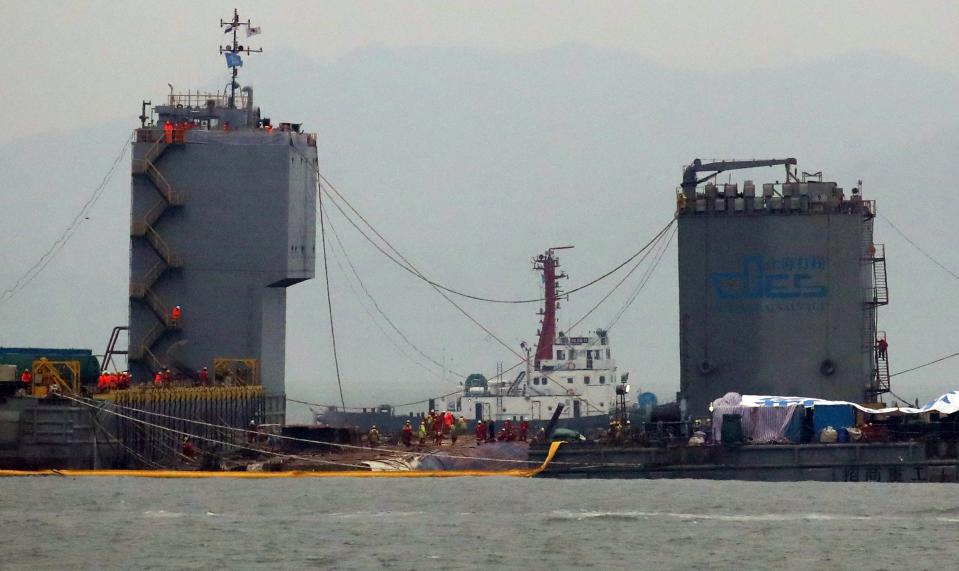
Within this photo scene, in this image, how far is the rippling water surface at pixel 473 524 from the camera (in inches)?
1865

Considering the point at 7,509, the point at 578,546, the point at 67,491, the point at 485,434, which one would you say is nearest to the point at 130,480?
the point at 67,491

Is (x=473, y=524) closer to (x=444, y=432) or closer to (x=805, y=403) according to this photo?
(x=805, y=403)

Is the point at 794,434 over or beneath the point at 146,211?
beneath

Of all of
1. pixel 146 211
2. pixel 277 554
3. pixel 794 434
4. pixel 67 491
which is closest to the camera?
pixel 277 554

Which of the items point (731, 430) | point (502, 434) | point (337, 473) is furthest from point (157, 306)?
point (731, 430)

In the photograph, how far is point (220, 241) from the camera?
7388 cm

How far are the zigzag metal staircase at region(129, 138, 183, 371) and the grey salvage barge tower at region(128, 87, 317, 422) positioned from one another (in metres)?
0.04

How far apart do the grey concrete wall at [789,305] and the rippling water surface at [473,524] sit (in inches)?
250

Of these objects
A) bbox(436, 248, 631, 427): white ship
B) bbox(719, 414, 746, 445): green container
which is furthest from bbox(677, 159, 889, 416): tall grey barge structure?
bbox(436, 248, 631, 427): white ship

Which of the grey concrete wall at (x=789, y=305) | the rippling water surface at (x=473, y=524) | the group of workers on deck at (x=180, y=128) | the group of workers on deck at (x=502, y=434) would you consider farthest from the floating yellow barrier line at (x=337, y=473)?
the group of workers on deck at (x=180, y=128)

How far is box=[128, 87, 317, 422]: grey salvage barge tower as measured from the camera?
242 ft

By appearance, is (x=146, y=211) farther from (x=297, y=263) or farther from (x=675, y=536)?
(x=675, y=536)

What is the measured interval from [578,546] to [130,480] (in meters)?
18.8

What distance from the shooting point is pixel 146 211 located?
74.2m
